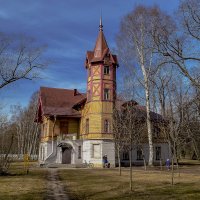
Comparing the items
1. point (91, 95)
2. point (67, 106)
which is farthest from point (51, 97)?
point (91, 95)

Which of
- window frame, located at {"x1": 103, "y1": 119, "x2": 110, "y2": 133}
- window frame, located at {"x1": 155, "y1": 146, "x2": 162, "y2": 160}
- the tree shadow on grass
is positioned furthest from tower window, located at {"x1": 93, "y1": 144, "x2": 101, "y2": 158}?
the tree shadow on grass

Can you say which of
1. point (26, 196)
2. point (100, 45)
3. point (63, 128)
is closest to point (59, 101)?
point (63, 128)

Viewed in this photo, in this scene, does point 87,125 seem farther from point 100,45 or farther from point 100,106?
point 100,45

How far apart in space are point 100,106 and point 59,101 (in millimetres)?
8696

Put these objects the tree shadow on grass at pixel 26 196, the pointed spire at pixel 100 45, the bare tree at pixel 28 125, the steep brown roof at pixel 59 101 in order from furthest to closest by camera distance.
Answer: the bare tree at pixel 28 125 < the steep brown roof at pixel 59 101 < the pointed spire at pixel 100 45 < the tree shadow on grass at pixel 26 196

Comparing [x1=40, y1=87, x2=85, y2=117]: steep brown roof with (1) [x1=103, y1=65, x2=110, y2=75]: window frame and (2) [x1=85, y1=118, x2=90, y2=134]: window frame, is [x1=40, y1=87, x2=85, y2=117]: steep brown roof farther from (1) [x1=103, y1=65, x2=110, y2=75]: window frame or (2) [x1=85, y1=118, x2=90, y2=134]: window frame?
(1) [x1=103, y1=65, x2=110, y2=75]: window frame

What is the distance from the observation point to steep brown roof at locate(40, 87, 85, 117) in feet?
Result: 134

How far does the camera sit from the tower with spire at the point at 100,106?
36344 millimetres

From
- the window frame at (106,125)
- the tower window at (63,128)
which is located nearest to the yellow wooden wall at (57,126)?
the tower window at (63,128)

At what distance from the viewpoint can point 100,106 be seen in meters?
36.4

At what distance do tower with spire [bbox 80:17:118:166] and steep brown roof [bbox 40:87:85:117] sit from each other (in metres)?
3.74

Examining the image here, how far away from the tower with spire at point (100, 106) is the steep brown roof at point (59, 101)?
3736mm

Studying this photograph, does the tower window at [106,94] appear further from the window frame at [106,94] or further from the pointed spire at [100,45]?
the pointed spire at [100,45]

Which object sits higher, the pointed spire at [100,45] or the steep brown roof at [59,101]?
the pointed spire at [100,45]
